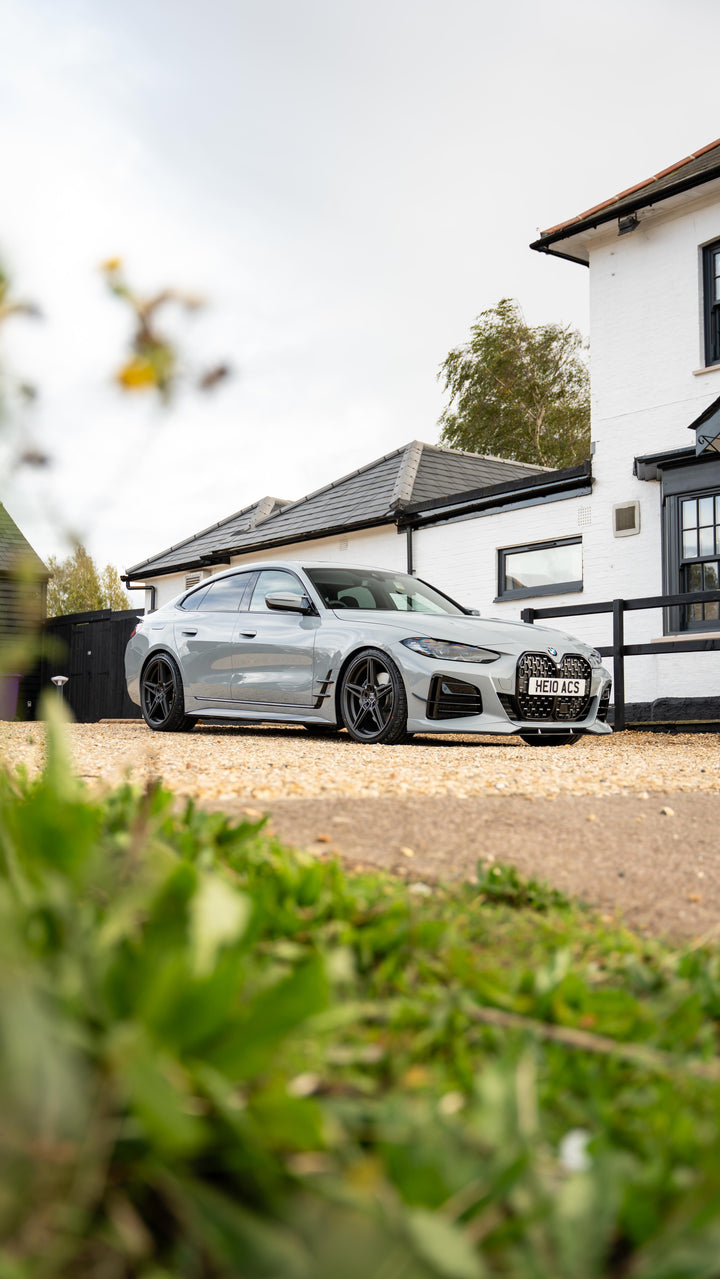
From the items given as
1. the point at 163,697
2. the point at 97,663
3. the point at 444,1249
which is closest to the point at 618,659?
the point at 163,697

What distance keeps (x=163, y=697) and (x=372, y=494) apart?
8.38 meters

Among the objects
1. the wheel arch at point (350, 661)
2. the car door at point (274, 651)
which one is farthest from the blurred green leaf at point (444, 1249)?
the car door at point (274, 651)

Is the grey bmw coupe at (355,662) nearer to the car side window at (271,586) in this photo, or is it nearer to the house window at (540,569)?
the car side window at (271,586)

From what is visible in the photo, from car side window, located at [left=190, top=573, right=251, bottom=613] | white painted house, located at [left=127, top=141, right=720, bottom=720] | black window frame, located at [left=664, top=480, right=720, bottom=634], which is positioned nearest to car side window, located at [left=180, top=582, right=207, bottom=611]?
car side window, located at [left=190, top=573, right=251, bottom=613]

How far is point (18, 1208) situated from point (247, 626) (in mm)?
7183

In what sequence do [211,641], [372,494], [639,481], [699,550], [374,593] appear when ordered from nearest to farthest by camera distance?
[374,593], [211,641], [699,550], [639,481], [372,494]

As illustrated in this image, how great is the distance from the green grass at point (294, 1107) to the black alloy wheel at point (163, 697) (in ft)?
22.7

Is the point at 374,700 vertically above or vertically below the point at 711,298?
below

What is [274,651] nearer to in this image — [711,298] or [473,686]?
[473,686]

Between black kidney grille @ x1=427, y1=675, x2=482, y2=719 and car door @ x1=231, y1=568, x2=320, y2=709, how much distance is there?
1.20 meters

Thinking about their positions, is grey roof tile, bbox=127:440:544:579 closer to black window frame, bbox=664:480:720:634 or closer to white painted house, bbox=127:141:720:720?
white painted house, bbox=127:141:720:720

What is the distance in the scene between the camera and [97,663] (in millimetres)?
17703

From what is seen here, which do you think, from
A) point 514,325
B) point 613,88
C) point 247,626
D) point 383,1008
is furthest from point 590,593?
point 514,325

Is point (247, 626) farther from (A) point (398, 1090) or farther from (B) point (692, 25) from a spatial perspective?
(B) point (692, 25)
